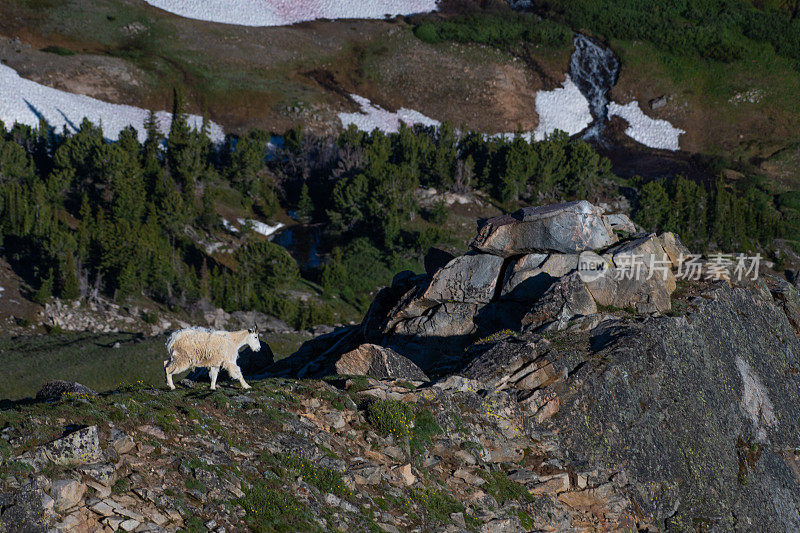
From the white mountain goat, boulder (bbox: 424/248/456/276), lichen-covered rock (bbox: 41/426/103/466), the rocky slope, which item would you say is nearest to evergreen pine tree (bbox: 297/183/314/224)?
boulder (bbox: 424/248/456/276)

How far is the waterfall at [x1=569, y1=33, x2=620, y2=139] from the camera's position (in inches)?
5763

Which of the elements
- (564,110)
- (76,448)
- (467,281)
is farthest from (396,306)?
(564,110)

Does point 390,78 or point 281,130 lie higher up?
point 390,78

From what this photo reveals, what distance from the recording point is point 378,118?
132 metres

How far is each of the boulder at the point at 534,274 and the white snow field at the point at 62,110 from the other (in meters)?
88.9

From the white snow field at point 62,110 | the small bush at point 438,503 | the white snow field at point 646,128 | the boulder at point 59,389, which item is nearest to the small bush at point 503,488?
the small bush at point 438,503

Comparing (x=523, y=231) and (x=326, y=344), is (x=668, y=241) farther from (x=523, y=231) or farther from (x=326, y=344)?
(x=326, y=344)

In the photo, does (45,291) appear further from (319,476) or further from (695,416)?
(319,476)

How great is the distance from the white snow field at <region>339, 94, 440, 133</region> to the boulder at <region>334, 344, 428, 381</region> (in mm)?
105283

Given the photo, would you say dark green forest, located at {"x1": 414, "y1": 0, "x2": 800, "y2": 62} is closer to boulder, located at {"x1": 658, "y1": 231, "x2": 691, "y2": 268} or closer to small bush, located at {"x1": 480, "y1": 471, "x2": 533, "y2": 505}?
boulder, located at {"x1": 658, "y1": 231, "x2": 691, "y2": 268}

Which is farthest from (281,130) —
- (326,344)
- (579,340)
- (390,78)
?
(579,340)

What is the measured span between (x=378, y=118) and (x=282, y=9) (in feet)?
150

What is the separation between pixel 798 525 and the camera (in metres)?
28.6

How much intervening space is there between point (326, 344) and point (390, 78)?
113720 millimetres
